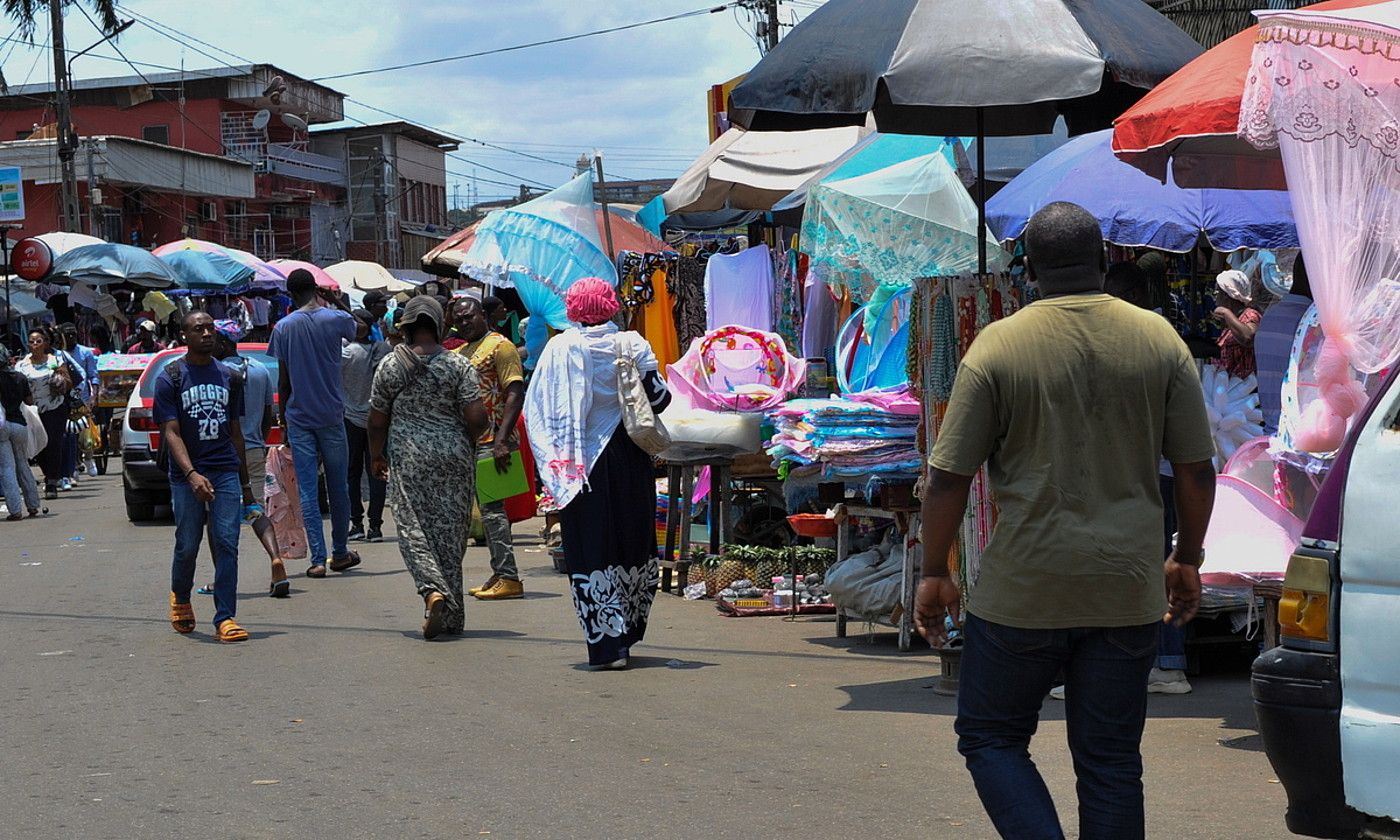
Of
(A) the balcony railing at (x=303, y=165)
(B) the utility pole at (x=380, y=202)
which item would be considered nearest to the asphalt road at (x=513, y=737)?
(A) the balcony railing at (x=303, y=165)

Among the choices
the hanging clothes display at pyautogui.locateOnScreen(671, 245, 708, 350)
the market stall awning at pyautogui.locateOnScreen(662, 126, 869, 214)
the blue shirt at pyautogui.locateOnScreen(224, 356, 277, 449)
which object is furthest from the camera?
the hanging clothes display at pyautogui.locateOnScreen(671, 245, 708, 350)

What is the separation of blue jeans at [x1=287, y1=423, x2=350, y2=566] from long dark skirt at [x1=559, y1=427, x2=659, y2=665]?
14.9ft

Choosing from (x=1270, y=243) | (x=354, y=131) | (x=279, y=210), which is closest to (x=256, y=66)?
(x=279, y=210)

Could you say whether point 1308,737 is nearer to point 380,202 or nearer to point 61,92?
point 61,92

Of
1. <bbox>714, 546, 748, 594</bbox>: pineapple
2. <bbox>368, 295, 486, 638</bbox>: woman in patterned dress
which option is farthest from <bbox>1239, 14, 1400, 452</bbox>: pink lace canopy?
<bbox>714, 546, 748, 594</bbox>: pineapple

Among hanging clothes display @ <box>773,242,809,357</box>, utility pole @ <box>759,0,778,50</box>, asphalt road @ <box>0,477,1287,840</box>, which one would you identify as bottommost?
asphalt road @ <box>0,477,1287,840</box>

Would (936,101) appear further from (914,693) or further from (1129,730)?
(1129,730)

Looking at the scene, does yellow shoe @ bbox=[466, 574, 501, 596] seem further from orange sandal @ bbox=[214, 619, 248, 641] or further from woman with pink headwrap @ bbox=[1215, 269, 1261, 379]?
woman with pink headwrap @ bbox=[1215, 269, 1261, 379]

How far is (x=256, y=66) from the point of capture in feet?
204

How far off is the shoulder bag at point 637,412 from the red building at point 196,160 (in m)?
39.9

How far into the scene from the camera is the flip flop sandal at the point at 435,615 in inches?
364

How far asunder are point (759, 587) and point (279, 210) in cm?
5591

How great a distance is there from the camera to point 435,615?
30.3ft

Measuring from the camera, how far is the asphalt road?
5.55m
